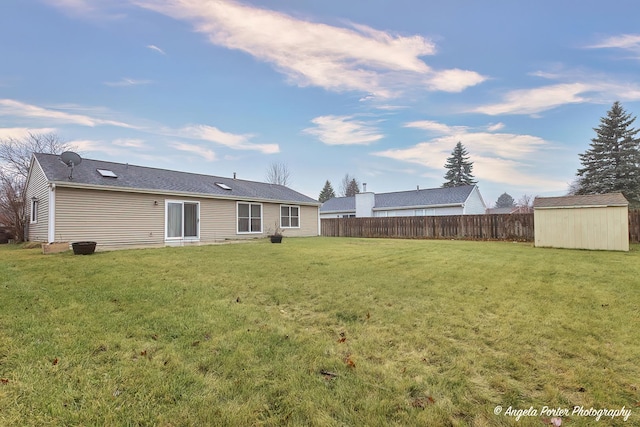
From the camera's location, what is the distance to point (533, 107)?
564 inches

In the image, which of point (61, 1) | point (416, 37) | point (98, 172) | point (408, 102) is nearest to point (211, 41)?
point (61, 1)

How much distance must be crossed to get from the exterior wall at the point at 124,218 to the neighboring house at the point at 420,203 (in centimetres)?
1619

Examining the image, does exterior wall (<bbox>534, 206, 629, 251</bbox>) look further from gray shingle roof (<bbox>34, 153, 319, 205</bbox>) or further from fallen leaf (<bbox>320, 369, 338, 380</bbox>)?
fallen leaf (<bbox>320, 369, 338, 380</bbox>)

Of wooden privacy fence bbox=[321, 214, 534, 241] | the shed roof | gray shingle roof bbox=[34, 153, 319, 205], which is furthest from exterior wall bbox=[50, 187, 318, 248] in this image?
the shed roof

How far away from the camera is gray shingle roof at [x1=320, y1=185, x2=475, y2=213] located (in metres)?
24.5

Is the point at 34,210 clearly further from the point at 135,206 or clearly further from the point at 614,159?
the point at 614,159

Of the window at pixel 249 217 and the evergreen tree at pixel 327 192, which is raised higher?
the evergreen tree at pixel 327 192

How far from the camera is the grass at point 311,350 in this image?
6.57 feet

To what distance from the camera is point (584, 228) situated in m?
11.1

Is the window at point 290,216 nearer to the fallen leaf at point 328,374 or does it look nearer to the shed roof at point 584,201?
the shed roof at point 584,201

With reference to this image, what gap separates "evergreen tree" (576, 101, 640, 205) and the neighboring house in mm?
8541

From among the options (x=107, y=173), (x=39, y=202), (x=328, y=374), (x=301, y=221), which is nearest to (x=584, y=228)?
(x=328, y=374)

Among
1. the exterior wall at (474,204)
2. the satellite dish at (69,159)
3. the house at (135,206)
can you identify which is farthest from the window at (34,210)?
the exterior wall at (474,204)

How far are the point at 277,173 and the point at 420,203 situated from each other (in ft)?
68.4
